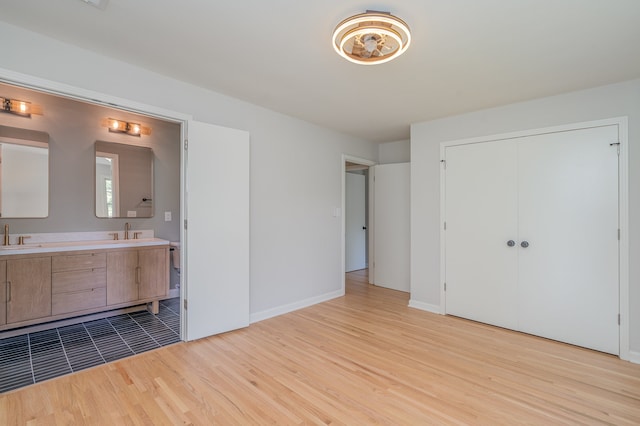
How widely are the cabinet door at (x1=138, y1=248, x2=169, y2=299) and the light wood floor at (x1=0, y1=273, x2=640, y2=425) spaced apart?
4.11ft

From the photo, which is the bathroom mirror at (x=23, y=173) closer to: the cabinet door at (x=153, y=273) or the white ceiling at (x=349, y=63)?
the cabinet door at (x=153, y=273)

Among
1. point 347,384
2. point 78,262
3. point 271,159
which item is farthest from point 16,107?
point 347,384

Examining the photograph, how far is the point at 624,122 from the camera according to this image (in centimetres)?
271

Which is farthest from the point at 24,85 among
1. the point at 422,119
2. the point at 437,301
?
the point at 437,301

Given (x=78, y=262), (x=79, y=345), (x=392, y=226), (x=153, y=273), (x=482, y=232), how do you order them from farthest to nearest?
(x=392, y=226), (x=153, y=273), (x=482, y=232), (x=78, y=262), (x=79, y=345)

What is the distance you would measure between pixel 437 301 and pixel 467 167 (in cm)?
173

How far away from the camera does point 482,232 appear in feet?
11.5

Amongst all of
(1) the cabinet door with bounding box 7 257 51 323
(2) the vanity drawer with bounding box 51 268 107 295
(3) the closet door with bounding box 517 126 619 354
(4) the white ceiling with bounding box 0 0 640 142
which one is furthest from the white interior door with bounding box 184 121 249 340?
(3) the closet door with bounding box 517 126 619 354

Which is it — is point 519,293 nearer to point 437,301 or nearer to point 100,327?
point 437,301

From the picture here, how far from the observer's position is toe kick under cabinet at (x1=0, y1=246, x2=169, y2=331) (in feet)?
9.57

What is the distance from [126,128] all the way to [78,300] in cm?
227

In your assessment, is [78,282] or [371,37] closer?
[371,37]

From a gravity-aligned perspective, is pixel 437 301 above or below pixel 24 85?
below

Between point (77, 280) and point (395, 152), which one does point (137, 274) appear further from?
point (395, 152)
